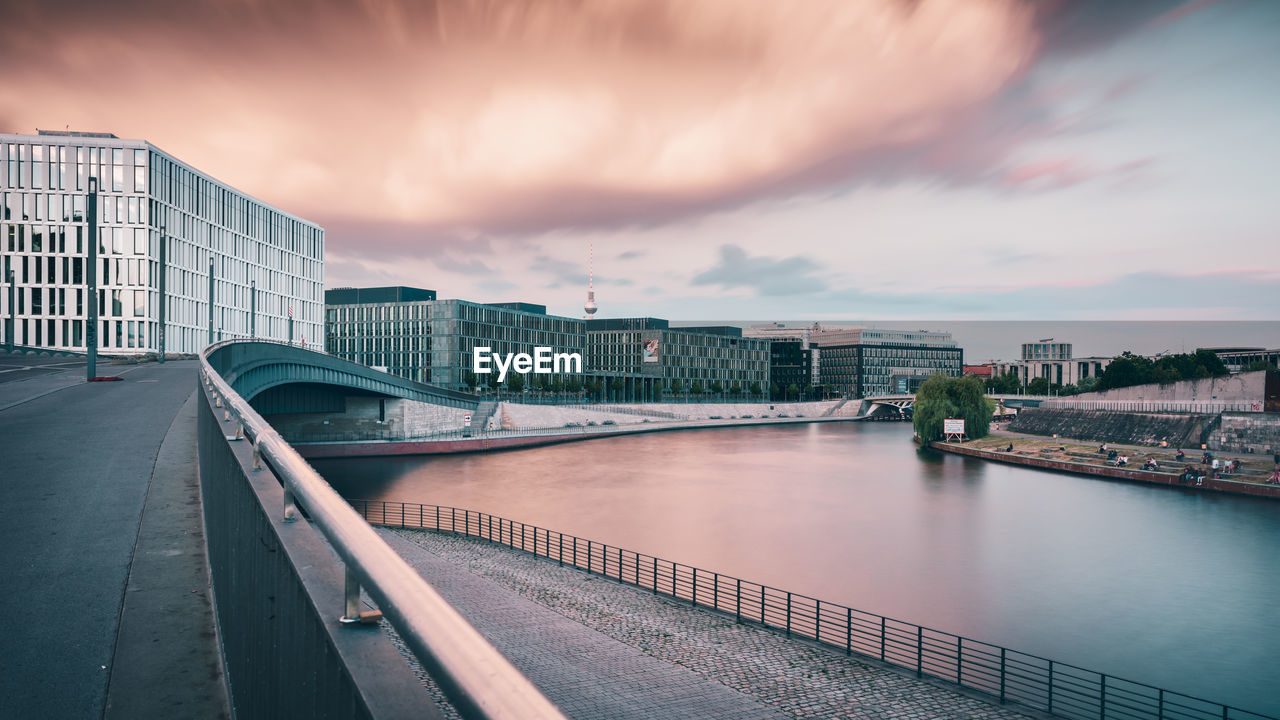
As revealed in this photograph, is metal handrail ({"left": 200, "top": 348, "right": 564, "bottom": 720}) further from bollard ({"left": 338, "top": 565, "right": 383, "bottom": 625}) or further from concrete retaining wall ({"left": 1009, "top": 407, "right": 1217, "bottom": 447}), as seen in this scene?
concrete retaining wall ({"left": 1009, "top": 407, "right": 1217, "bottom": 447})

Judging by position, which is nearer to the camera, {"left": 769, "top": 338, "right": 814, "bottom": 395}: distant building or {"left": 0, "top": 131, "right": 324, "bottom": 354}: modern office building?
{"left": 0, "top": 131, "right": 324, "bottom": 354}: modern office building

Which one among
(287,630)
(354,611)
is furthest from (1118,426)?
(354,611)

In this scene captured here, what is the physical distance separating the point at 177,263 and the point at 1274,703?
96862mm

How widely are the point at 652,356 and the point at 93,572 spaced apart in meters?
150

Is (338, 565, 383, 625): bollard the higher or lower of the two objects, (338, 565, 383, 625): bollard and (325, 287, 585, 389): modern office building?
the lower

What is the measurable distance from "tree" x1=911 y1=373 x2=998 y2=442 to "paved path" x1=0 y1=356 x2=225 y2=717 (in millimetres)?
87767

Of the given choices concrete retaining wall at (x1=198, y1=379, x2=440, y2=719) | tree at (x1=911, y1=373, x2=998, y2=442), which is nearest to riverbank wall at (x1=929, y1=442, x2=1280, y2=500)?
tree at (x1=911, y1=373, x2=998, y2=442)

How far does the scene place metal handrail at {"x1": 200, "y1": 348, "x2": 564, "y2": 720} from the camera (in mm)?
1467

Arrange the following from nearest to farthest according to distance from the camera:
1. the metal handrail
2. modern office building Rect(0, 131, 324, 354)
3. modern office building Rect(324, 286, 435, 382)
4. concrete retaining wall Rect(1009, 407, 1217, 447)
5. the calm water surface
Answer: the metal handrail, the calm water surface, concrete retaining wall Rect(1009, 407, 1217, 447), modern office building Rect(0, 131, 324, 354), modern office building Rect(324, 286, 435, 382)

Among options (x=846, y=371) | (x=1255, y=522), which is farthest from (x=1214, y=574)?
(x=846, y=371)

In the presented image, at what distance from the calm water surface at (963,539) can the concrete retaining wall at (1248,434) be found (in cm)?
1706

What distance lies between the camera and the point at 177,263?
84500 millimetres

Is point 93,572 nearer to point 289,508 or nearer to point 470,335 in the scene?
point 289,508

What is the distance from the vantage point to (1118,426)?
83188 mm
